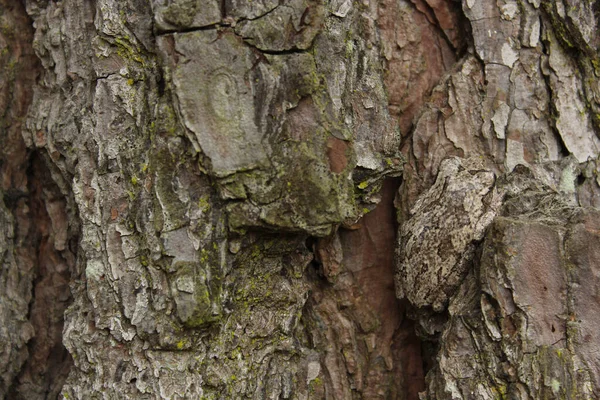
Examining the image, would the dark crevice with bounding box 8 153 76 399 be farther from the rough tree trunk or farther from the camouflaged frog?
the camouflaged frog

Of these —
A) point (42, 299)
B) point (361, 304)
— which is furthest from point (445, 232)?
point (42, 299)

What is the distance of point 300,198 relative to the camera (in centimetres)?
198

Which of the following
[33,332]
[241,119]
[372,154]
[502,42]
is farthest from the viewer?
[33,332]

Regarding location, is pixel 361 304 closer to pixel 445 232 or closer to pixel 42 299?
pixel 445 232

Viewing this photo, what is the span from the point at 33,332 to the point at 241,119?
1.35m

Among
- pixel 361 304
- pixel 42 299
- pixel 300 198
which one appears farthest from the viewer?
pixel 42 299

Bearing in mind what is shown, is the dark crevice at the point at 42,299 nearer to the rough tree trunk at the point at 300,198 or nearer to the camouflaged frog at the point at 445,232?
the rough tree trunk at the point at 300,198

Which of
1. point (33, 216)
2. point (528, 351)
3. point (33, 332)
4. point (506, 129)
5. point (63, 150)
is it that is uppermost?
point (506, 129)

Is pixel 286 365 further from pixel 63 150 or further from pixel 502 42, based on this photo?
pixel 502 42

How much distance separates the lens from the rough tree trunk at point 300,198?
77.7 inches

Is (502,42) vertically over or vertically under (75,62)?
over

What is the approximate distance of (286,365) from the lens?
7.39 feet

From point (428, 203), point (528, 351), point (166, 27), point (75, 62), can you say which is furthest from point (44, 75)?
point (528, 351)

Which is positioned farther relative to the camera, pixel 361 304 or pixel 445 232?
pixel 361 304
